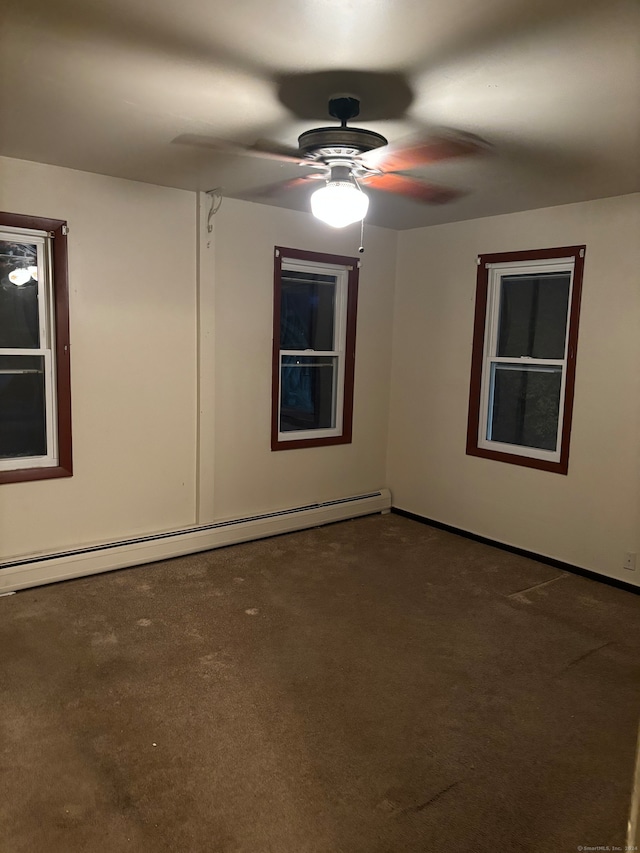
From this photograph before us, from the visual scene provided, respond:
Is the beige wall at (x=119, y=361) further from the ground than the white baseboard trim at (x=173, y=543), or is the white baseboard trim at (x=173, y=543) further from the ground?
the beige wall at (x=119, y=361)

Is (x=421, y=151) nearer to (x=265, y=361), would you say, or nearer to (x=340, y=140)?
(x=340, y=140)

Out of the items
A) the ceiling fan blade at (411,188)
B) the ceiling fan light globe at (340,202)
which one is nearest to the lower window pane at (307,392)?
the ceiling fan blade at (411,188)

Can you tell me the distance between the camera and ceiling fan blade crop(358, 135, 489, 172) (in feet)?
9.87

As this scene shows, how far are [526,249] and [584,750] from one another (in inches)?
130

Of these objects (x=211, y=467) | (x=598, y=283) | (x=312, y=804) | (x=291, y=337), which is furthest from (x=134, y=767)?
(x=598, y=283)

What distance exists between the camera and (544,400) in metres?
4.69

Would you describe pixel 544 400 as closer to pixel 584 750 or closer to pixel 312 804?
pixel 584 750

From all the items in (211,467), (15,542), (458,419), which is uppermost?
(458,419)

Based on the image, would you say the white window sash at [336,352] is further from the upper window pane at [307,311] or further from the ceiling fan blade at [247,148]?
the ceiling fan blade at [247,148]

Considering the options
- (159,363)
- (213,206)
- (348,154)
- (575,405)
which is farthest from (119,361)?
(575,405)

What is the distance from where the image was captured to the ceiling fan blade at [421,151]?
3.01 metres

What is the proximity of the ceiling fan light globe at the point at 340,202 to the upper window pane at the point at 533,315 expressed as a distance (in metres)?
2.18

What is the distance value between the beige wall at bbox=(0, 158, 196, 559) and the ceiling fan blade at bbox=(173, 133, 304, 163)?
1043 mm

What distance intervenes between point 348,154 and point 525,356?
2.48m
